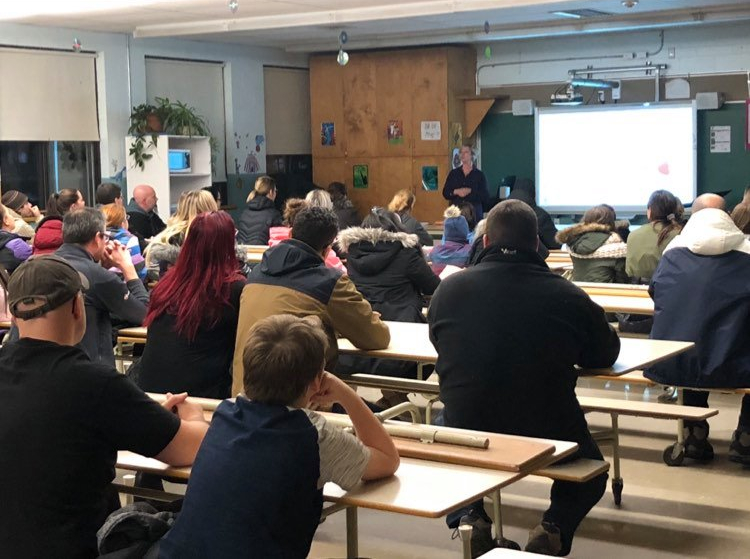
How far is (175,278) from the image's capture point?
4.22 metres

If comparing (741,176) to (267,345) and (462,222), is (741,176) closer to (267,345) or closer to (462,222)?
(462,222)

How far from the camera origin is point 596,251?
7.68 m

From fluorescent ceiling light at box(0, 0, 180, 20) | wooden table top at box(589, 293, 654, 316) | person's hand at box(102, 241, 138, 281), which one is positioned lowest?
wooden table top at box(589, 293, 654, 316)

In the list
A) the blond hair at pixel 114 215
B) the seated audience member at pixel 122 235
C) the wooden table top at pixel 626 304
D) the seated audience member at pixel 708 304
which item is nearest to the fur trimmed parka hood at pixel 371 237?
the wooden table top at pixel 626 304

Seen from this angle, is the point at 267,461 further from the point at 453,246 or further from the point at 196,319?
the point at 453,246

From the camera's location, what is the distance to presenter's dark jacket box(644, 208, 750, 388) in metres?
4.72

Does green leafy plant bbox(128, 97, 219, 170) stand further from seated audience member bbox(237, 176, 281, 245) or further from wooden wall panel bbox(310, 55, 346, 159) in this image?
wooden wall panel bbox(310, 55, 346, 159)

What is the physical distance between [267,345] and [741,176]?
1032cm

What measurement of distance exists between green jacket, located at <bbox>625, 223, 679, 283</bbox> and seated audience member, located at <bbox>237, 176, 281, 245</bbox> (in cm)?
375

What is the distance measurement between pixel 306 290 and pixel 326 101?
1018 cm

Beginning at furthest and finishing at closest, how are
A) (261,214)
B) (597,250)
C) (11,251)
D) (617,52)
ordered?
(617,52)
(261,214)
(597,250)
(11,251)

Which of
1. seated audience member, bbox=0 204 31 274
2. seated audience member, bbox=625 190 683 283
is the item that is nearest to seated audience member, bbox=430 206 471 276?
seated audience member, bbox=625 190 683 283

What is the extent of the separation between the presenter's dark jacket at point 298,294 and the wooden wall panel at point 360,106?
31.5 feet

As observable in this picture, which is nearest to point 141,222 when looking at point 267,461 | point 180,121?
point 180,121
